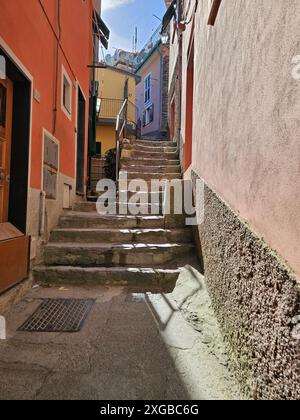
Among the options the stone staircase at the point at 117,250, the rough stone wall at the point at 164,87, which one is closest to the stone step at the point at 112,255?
the stone staircase at the point at 117,250

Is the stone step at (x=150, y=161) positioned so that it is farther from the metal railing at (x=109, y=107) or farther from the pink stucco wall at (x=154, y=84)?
the metal railing at (x=109, y=107)

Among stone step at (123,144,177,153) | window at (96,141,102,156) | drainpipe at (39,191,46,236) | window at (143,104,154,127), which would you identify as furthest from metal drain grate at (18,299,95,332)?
window at (143,104,154,127)

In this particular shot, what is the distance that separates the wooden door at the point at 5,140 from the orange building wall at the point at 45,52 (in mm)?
282

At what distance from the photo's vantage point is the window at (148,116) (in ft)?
59.8

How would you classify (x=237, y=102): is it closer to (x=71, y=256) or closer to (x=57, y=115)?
(x=71, y=256)

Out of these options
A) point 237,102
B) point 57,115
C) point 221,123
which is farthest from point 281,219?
point 57,115

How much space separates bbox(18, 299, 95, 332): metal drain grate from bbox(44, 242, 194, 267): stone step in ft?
2.51

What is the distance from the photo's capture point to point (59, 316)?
2740mm

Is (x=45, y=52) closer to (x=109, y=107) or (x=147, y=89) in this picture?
(x=109, y=107)

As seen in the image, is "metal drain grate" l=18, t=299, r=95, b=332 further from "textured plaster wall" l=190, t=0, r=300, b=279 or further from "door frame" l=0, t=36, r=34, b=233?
"textured plaster wall" l=190, t=0, r=300, b=279

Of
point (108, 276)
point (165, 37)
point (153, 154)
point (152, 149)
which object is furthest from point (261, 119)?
point (165, 37)

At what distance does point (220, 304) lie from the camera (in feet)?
7.92

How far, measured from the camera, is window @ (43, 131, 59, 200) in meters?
4.09
